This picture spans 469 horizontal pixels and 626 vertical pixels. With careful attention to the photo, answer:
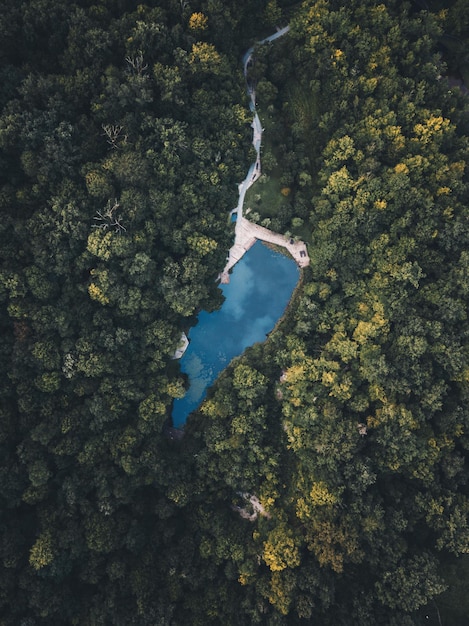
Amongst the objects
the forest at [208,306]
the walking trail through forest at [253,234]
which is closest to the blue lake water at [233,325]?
the walking trail through forest at [253,234]

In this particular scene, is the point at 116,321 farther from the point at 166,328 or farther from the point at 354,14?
the point at 354,14

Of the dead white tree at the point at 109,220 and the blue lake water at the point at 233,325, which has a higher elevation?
the dead white tree at the point at 109,220

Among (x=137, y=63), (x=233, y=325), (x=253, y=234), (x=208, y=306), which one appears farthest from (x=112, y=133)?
(x=233, y=325)

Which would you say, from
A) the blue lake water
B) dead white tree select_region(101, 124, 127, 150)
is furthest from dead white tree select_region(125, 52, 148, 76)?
the blue lake water

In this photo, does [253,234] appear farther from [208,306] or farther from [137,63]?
[137,63]

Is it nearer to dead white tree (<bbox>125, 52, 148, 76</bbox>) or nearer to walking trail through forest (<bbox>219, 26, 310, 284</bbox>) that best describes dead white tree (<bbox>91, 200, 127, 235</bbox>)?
dead white tree (<bbox>125, 52, 148, 76</bbox>)

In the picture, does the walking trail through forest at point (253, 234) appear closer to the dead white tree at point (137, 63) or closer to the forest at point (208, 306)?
the forest at point (208, 306)

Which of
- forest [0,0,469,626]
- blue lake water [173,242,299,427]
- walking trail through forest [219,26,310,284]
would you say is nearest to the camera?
forest [0,0,469,626]
